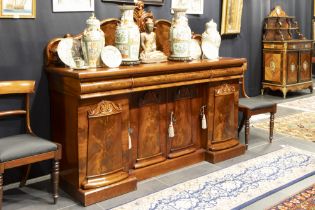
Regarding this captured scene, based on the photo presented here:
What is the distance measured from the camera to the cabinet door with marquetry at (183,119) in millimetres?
3381

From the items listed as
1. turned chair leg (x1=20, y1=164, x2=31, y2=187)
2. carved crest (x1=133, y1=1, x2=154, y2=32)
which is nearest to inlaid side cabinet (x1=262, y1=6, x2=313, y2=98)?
carved crest (x1=133, y1=1, x2=154, y2=32)

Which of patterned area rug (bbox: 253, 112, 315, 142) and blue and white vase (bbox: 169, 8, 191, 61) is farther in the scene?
patterned area rug (bbox: 253, 112, 315, 142)

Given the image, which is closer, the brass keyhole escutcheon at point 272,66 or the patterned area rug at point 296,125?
the patterned area rug at point 296,125

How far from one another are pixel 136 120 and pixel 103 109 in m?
0.45

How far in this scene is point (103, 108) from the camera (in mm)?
2781

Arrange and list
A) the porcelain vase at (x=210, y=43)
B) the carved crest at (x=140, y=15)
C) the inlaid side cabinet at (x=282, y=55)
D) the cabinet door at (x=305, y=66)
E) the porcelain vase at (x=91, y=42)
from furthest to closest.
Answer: the cabinet door at (x=305, y=66)
the inlaid side cabinet at (x=282, y=55)
the porcelain vase at (x=210, y=43)
the carved crest at (x=140, y=15)
the porcelain vase at (x=91, y=42)

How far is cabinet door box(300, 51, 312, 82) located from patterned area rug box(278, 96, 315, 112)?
1.77ft

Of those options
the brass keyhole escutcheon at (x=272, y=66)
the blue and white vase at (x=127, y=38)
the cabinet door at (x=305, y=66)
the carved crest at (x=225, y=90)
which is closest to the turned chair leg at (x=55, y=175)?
the blue and white vase at (x=127, y=38)

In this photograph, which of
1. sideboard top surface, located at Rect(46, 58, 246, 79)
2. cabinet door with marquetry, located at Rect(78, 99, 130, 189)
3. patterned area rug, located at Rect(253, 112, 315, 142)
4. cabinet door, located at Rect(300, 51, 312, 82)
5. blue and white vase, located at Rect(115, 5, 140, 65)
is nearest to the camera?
sideboard top surface, located at Rect(46, 58, 246, 79)

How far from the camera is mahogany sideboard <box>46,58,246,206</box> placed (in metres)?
2.74

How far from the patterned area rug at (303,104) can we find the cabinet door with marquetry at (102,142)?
12.6 ft

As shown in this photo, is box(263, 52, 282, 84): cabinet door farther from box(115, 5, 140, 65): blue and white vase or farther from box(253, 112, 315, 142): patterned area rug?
box(115, 5, 140, 65): blue and white vase

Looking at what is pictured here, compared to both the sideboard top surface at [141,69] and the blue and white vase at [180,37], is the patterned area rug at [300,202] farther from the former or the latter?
the blue and white vase at [180,37]

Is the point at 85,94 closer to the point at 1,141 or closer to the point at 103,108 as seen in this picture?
the point at 103,108
